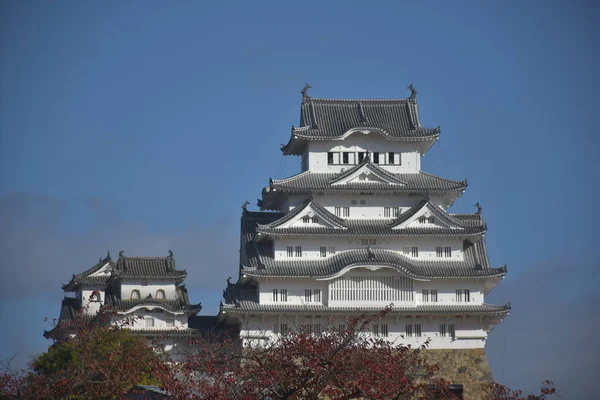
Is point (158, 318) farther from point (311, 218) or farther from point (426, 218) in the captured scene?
point (426, 218)

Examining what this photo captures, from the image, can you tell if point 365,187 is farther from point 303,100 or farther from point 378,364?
point 378,364

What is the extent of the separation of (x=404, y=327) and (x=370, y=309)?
205 centimetres

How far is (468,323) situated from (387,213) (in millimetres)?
Result: 7232

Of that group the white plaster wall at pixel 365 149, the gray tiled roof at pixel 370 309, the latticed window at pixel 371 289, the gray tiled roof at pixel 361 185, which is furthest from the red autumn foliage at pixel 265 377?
the white plaster wall at pixel 365 149

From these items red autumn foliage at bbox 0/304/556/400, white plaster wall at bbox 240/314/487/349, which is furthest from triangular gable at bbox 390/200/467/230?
red autumn foliage at bbox 0/304/556/400

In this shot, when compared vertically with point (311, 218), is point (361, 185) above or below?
above

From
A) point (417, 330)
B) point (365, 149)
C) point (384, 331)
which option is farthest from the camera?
point (365, 149)

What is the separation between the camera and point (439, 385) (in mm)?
42719

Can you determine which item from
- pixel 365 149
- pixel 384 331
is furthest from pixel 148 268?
pixel 365 149

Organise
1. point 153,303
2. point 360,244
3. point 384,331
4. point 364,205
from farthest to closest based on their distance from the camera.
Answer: point 364,205
point 360,244
point 153,303
point 384,331

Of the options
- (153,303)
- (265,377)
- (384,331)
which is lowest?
(265,377)

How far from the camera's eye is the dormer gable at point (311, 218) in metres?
69.2

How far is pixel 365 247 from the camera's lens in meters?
69.8

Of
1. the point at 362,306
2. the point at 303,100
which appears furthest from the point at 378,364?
the point at 303,100
